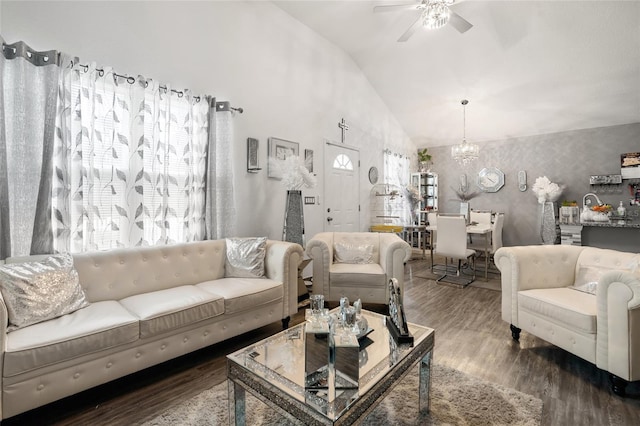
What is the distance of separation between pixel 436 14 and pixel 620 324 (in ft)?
8.77

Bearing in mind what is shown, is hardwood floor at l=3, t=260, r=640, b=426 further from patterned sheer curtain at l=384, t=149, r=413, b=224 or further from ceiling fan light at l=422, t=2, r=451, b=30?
patterned sheer curtain at l=384, t=149, r=413, b=224

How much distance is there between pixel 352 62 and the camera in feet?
17.5

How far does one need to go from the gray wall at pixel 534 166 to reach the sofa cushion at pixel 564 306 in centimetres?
447

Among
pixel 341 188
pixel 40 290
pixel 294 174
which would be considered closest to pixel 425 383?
pixel 40 290

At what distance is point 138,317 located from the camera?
192 centimetres

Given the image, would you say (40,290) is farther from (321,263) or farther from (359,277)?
(359,277)

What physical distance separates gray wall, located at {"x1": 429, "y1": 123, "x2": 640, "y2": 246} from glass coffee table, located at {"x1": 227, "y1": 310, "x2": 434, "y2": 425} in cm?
589

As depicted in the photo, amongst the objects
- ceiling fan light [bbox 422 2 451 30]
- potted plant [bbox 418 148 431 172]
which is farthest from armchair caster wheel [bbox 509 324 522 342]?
potted plant [bbox 418 148 431 172]

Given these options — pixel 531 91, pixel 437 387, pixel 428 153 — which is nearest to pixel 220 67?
pixel 437 387

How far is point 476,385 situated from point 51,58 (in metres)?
3.61

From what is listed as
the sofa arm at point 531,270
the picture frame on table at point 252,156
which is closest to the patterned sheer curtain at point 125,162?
the picture frame on table at point 252,156

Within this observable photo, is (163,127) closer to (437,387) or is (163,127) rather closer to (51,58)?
(51,58)

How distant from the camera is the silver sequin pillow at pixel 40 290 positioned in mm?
1730

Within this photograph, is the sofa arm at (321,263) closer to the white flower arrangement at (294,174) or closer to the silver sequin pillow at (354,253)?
the silver sequin pillow at (354,253)
